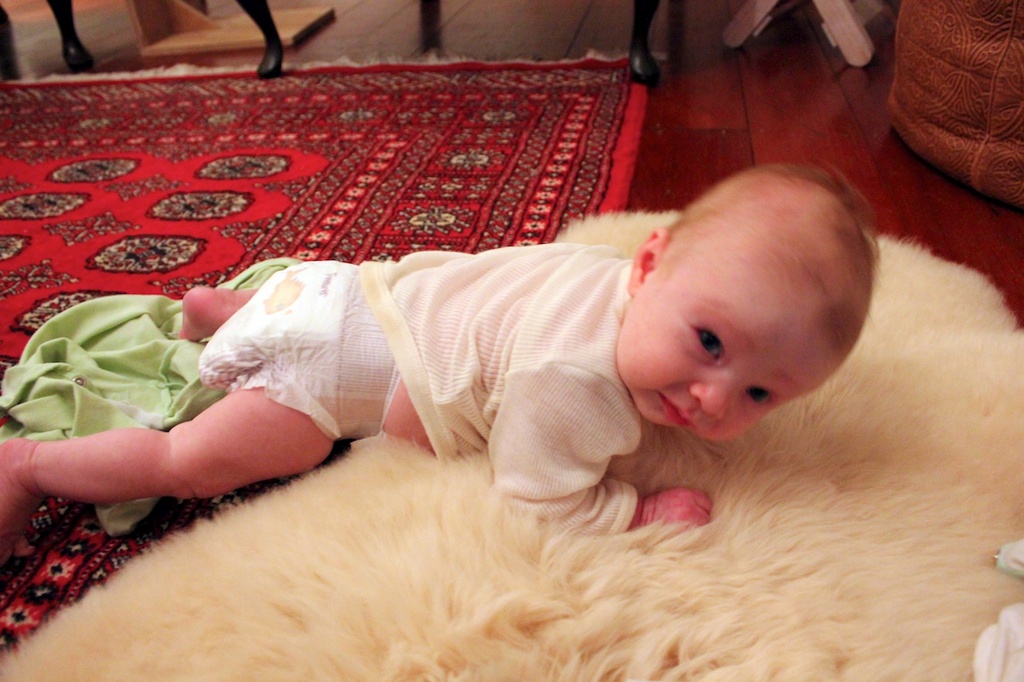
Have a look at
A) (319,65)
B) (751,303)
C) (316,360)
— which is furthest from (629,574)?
(319,65)

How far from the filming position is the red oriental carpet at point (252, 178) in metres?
1.03

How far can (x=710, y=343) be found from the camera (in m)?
0.58

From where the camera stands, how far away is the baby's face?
55 cm

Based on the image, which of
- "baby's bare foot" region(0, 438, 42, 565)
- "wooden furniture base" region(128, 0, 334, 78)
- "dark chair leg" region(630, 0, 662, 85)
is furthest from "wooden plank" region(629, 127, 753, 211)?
"wooden furniture base" region(128, 0, 334, 78)

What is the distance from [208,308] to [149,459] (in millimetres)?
216

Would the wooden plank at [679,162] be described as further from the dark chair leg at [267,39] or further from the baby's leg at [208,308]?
the dark chair leg at [267,39]

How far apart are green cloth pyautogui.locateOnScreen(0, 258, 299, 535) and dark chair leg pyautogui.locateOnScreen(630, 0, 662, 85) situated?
134cm

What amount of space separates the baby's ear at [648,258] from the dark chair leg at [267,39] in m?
1.76

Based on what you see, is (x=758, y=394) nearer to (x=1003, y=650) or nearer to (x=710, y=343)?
(x=710, y=343)

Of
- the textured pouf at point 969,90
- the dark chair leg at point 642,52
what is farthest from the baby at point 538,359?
the dark chair leg at point 642,52

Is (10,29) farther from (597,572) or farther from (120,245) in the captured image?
(597,572)

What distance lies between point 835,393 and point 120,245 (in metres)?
1.13

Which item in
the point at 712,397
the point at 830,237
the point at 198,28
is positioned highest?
the point at 830,237

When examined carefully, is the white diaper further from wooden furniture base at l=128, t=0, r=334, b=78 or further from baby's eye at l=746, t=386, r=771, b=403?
wooden furniture base at l=128, t=0, r=334, b=78
